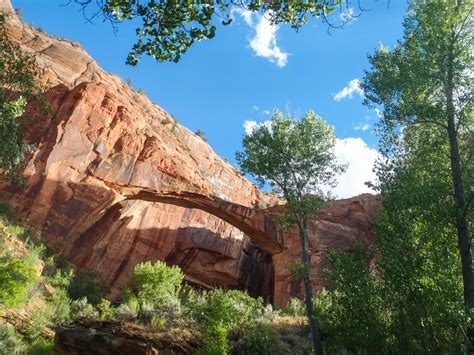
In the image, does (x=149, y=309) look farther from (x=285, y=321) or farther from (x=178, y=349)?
(x=285, y=321)

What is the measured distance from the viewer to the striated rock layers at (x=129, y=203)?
3228cm

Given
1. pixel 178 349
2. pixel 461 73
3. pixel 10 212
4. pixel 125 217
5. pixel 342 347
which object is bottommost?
pixel 178 349

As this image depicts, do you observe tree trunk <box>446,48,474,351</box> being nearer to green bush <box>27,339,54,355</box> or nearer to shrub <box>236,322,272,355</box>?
shrub <box>236,322,272,355</box>

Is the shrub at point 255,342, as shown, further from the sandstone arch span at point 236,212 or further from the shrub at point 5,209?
the sandstone arch span at point 236,212

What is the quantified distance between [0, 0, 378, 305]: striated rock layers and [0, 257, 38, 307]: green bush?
41.0 feet

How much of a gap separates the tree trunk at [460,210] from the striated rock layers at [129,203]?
2094 centimetres

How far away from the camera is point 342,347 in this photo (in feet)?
46.3

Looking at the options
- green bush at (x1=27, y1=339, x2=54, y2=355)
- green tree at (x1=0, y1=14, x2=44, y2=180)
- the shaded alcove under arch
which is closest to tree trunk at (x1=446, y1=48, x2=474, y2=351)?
green tree at (x1=0, y1=14, x2=44, y2=180)

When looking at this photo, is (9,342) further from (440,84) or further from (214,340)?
(440,84)

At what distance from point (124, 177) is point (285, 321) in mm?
20840

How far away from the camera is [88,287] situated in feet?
101

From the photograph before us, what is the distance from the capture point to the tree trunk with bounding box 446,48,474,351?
1020cm

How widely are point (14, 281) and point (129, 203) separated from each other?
20.5 m

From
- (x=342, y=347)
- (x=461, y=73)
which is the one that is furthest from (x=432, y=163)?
(x=342, y=347)
